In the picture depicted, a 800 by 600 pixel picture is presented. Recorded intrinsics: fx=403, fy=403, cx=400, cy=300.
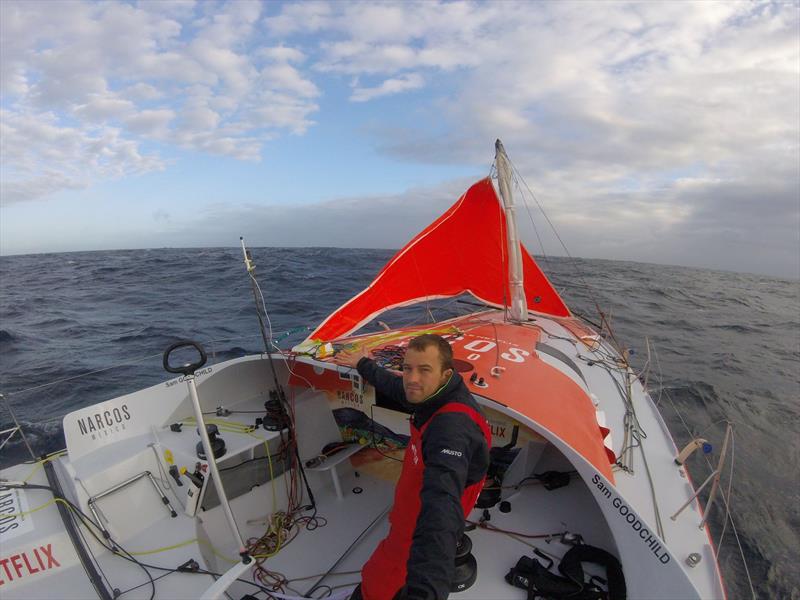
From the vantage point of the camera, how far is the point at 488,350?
414 centimetres

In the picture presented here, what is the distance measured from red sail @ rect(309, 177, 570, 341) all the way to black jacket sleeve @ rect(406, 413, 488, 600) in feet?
11.5

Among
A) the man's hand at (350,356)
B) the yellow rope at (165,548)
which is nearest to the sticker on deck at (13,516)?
the yellow rope at (165,548)

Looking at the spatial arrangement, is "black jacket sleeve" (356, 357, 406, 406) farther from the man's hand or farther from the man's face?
the man's face

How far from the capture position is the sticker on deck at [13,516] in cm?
288

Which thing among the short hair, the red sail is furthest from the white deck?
the red sail

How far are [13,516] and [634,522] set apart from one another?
4.38 metres

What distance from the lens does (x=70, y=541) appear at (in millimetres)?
A: 2967

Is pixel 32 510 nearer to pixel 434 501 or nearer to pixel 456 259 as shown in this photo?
pixel 434 501

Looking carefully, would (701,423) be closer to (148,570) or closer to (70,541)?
(148,570)

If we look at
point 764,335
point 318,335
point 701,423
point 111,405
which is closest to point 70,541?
point 111,405

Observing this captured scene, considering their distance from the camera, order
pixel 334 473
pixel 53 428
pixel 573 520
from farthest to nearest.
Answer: pixel 53 428 → pixel 334 473 → pixel 573 520

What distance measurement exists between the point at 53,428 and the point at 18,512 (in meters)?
3.65

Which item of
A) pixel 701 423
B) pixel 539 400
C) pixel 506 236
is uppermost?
pixel 506 236

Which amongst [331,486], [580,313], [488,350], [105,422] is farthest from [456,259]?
[580,313]
